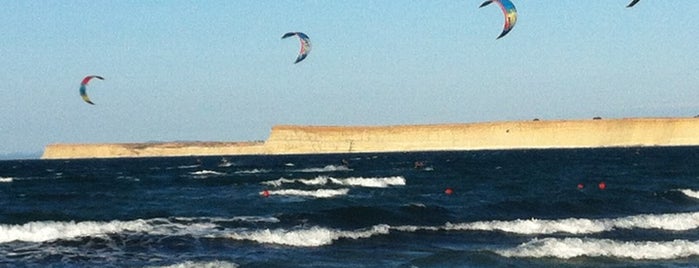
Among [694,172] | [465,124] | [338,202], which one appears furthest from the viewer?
[465,124]

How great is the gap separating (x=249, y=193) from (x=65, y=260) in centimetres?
2020

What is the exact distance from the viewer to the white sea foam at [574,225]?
24.4 meters

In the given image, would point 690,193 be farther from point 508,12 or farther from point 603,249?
point 603,249

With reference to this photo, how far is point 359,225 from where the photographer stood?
2597cm

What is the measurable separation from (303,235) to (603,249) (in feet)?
22.0

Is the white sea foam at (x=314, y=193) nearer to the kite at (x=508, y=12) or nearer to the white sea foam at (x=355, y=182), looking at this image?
the white sea foam at (x=355, y=182)

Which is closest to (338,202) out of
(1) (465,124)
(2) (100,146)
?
(1) (465,124)

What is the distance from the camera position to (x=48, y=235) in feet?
79.2

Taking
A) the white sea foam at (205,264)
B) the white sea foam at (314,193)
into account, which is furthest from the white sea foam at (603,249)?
the white sea foam at (314,193)

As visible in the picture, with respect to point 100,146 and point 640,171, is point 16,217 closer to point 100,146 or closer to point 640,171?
point 640,171

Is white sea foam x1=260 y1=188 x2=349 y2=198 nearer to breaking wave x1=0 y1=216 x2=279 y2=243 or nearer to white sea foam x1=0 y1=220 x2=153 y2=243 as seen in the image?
breaking wave x1=0 y1=216 x2=279 y2=243

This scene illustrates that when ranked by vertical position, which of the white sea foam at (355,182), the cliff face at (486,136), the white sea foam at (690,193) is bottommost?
the white sea foam at (690,193)

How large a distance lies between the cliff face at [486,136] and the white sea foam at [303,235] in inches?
4352

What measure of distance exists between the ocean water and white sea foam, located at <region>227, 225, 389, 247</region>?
0.04 m
